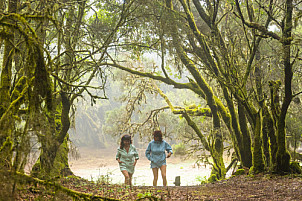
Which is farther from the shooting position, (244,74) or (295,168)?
(244,74)

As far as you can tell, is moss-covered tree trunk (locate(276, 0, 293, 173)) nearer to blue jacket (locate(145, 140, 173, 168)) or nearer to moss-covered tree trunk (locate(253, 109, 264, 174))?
moss-covered tree trunk (locate(253, 109, 264, 174))

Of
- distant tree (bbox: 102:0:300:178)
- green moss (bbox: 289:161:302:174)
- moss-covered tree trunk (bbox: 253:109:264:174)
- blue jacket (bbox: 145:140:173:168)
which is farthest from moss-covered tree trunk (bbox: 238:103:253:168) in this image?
blue jacket (bbox: 145:140:173:168)

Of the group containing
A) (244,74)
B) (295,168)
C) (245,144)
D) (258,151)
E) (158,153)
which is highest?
(244,74)

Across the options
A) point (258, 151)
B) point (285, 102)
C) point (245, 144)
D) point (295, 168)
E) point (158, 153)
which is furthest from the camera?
point (245, 144)

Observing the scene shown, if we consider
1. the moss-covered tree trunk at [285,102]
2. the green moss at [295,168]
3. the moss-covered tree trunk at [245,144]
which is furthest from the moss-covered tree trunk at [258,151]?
the moss-covered tree trunk at [245,144]

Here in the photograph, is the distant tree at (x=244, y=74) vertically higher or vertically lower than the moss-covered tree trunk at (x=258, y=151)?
higher

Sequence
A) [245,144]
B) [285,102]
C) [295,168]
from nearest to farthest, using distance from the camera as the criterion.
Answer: [285,102] < [295,168] < [245,144]

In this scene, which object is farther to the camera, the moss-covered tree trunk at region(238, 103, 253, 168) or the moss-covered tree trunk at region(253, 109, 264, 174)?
the moss-covered tree trunk at region(238, 103, 253, 168)

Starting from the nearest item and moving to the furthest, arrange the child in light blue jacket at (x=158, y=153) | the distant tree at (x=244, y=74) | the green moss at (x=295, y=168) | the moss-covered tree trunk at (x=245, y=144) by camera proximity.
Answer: the distant tree at (x=244, y=74) → the green moss at (x=295, y=168) → the child in light blue jacket at (x=158, y=153) → the moss-covered tree trunk at (x=245, y=144)

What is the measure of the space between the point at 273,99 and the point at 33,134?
5.78m

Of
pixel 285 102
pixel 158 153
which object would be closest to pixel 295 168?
pixel 285 102

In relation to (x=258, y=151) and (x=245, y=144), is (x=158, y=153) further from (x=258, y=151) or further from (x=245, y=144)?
(x=258, y=151)

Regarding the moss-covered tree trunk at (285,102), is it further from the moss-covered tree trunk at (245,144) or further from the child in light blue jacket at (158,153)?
the child in light blue jacket at (158,153)

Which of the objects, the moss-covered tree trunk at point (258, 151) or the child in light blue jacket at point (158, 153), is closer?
the moss-covered tree trunk at point (258, 151)
